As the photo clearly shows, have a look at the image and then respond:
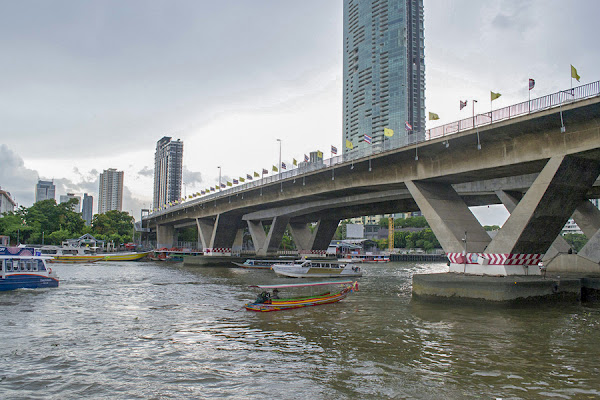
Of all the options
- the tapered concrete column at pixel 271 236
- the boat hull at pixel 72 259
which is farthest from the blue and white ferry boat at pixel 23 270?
the boat hull at pixel 72 259

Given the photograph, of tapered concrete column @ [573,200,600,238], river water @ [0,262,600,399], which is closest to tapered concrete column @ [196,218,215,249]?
river water @ [0,262,600,399]

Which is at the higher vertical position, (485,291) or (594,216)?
(594,216)

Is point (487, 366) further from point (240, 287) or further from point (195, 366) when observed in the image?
point (240, 287)

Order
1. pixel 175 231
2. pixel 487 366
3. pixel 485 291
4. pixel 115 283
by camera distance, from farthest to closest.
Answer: pixel 175 231 < pixel 115 283 < pixel 485 291 < pixel 487 366

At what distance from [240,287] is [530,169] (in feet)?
79.7

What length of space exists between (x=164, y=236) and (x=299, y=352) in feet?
382

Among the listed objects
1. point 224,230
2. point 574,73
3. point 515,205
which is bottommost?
point 224,230

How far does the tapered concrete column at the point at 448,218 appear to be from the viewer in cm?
3156

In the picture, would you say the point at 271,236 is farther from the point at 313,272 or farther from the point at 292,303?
the point at 292,303

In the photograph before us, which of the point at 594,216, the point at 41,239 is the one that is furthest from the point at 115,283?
the point at 41,239

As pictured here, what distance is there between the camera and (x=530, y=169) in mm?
31188

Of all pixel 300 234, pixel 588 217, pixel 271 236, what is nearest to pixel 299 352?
pixel 588 217

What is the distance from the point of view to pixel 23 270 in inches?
1328

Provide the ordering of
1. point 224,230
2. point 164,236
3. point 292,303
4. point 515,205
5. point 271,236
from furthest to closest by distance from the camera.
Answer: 1. point 164,236
2. point 224,230
3. point 271,236
4. point 515,205
5. point 292,303
